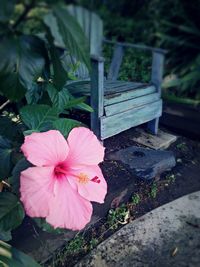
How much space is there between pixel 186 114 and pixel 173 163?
108 cm

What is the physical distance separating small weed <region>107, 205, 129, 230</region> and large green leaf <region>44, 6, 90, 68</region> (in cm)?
122

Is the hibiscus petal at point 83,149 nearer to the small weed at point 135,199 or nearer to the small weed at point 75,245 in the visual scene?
the small weed at point 75,245

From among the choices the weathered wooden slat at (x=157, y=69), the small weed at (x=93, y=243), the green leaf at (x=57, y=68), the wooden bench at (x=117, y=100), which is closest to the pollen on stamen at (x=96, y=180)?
the green leaf at (x=57, y=68)

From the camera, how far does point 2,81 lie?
59 centimetres

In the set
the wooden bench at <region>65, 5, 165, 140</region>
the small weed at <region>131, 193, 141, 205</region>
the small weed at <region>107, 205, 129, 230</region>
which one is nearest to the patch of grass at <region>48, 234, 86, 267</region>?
the small weed at <region>107, 205, 129, 230</region>

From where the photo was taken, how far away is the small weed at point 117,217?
1621 millimetres

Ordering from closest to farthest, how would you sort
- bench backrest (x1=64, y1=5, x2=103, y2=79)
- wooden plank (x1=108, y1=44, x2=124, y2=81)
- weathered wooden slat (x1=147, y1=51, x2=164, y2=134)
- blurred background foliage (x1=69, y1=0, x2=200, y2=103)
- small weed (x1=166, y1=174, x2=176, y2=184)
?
1. bench backrest (x1=64, y1=5, x2=103, y2=79)
2. small weed (x1=166, y1=174, x2=176, y2=184)
3. weathered wooden slat (x1=147, y1=51, x2=164, y2=134)
4. wooden plank (x1=108, y1=44, x2=124, y2=81)
5. blurred background foliage (x1=69, y1=0, x2=200, y2=103)

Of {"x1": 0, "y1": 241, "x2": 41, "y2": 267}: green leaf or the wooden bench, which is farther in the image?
the wooden bench

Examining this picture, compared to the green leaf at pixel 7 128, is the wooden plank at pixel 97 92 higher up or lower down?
lower down

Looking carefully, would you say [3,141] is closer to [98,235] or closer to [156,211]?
[98,235]

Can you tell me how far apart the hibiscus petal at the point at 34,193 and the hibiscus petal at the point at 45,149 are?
30 millimetres

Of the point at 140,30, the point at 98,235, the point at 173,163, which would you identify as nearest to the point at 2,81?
the point at 98,235

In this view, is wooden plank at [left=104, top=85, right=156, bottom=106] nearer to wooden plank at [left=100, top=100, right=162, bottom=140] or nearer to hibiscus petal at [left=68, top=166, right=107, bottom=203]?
wooden plank at [left=100, top=100, right=162, bottom=140]

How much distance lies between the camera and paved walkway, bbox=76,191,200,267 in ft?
4.76
